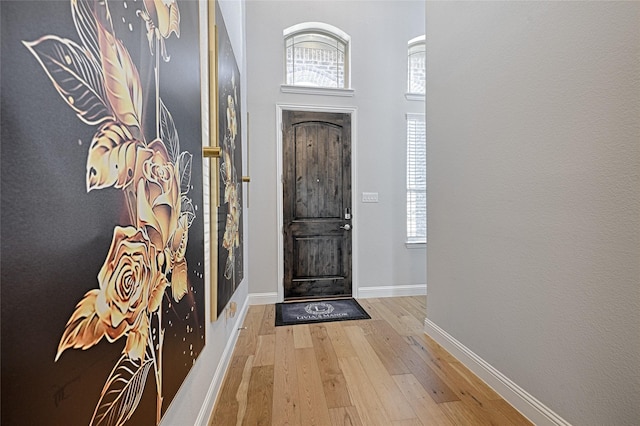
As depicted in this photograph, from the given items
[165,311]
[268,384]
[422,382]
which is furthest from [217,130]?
[422,382]

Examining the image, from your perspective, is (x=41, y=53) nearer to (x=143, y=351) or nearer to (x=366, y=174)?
(x=143, y=351)

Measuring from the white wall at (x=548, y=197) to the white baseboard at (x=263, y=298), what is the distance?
6.41 feet

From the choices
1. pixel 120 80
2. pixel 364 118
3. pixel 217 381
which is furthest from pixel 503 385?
pixel 364 118

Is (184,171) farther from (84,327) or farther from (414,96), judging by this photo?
(414,96)

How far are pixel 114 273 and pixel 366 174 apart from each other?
329cm

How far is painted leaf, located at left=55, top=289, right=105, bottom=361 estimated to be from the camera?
513 millimetres

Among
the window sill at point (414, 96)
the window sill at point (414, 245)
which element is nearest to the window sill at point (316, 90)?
the window sill at point (414, 96)

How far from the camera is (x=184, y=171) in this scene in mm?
1122

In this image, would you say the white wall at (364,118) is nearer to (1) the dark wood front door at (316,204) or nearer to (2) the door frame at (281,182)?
(2) the door frame at (281,182)

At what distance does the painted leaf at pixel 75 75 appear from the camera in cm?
46

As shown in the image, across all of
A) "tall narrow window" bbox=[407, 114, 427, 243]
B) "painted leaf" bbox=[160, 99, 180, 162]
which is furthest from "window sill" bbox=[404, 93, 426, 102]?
"painted leaf" bbox=[160, 99, 180, 162]

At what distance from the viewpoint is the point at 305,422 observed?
5.08 feet

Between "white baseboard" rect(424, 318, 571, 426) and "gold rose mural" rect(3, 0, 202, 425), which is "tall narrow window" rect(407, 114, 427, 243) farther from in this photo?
"gold rose mural" rect(3, 0, 202, 425)

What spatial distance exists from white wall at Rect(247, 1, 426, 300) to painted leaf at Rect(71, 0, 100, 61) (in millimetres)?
2949
